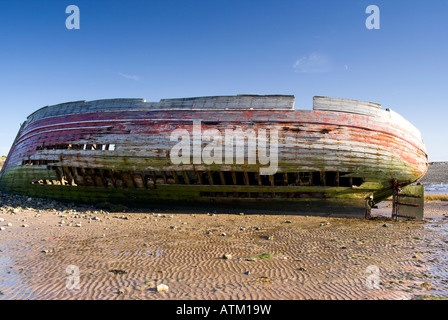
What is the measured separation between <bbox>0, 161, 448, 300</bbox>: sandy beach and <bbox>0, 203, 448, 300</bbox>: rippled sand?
0.02 metres

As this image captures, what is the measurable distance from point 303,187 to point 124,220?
6867mm

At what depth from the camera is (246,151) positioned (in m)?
11.6

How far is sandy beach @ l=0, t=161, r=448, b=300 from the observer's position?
448 cm

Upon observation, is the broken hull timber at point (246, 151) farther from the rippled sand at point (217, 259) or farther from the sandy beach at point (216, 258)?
the rippled sand at point (217, 259)

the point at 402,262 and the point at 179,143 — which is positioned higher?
the point at 179,143

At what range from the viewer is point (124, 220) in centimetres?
1048

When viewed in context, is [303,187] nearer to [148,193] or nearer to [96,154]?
[148,193]


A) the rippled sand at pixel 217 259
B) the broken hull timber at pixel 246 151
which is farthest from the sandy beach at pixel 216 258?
the broken hull timber at pixel 246 151

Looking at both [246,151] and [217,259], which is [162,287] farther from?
[246,151]

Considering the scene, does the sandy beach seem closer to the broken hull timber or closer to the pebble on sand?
the pebble on sand

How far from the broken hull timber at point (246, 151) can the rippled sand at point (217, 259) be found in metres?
1.77

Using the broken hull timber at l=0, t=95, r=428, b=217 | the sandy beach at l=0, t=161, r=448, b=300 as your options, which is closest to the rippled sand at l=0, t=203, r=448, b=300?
the sandy beach at l=0, t=161, r=448, b=300

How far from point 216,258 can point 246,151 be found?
6.04 metres
